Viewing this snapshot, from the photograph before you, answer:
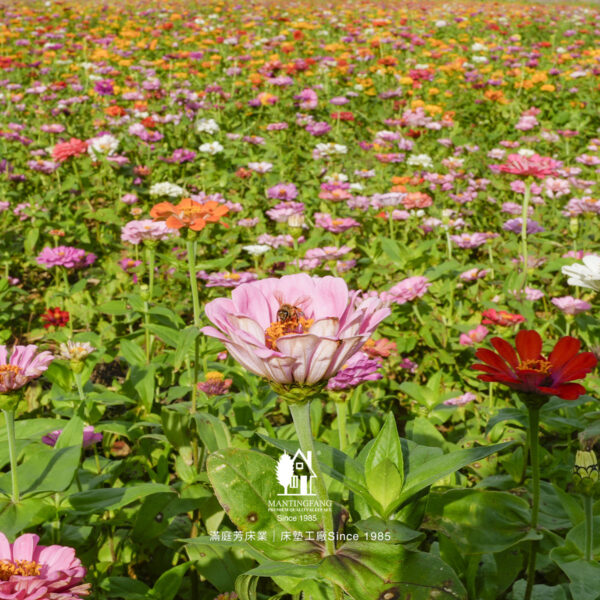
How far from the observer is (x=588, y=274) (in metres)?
1.57

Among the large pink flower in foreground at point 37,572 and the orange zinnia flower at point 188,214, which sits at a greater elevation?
the orange zinnia flower at point 188,214

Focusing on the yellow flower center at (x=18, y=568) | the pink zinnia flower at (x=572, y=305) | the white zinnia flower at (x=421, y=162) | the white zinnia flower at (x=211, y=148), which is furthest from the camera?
the white zinnia flower at (x=211, y=148)

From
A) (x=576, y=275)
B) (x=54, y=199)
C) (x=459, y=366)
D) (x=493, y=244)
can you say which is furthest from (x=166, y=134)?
(x=576, y=275)

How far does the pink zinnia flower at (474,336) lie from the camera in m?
2.43

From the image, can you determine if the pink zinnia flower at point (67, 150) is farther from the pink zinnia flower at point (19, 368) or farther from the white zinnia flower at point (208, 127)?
the pink zinnia flower at point (19, 368)

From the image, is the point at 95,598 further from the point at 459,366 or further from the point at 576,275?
the point at 459,366

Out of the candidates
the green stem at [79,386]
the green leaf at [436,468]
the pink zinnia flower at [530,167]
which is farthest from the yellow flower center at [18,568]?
the pink zinnia flower at [530,167]

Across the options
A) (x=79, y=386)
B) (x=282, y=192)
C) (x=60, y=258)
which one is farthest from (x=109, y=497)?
(x=282, y=192)

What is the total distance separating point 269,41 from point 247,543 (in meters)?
8.88

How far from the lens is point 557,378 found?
1.05 meters

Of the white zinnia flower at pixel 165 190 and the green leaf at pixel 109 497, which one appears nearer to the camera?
the green leaf at pixel 109 497

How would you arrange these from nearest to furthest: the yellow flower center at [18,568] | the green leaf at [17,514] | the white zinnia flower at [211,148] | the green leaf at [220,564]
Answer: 1. the yellow flower center at [18,568]
2. the green leaf at [17,514]
3. the green leaf at [220,564]
4. the white zinnia flower at [211,148]

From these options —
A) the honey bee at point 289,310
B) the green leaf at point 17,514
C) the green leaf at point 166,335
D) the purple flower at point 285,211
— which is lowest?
the purple flower at point 285,211

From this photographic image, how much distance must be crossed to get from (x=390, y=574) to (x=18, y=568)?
0.61 m
